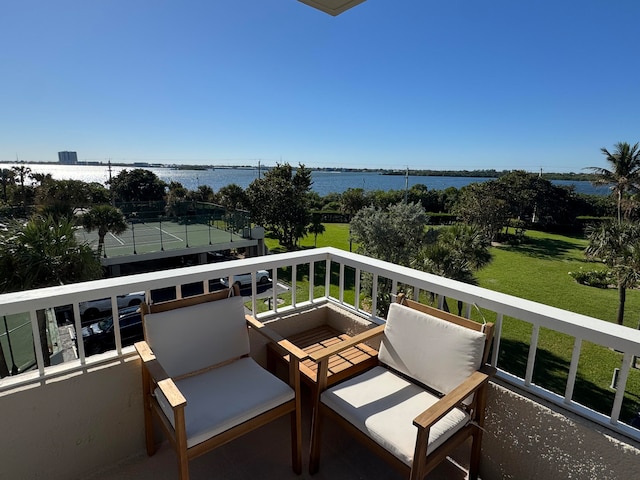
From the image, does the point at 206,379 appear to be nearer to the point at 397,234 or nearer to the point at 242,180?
the point at 397,234

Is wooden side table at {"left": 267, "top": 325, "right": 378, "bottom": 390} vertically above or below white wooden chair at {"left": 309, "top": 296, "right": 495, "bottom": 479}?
below

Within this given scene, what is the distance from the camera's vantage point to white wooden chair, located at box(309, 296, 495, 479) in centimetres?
139

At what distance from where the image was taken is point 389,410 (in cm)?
160

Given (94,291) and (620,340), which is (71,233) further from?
(620,340)

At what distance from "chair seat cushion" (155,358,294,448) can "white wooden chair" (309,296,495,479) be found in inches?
11.0

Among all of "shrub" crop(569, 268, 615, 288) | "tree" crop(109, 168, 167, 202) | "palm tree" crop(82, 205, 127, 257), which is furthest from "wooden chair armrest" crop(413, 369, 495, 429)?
"tree" crop(109, 168, 167, 202)

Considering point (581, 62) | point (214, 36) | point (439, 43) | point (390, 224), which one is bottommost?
point (390, 224)

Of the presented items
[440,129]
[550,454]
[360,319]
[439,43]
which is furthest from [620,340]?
[440,129]

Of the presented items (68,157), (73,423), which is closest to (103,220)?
(73,423)

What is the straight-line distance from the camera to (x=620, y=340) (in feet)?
4.34

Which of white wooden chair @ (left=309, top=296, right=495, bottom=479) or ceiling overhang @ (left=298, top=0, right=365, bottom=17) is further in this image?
Answer: ceiling overhang @ (left=298, top=0, right=365, bottom=17)

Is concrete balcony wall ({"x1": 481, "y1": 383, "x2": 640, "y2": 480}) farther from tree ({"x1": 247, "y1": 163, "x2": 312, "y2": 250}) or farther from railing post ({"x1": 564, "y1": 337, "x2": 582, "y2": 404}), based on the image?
tree ({"x1": 247, "y1": 163, "x2": 312, "y2": 250})

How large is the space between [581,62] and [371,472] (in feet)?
66.8

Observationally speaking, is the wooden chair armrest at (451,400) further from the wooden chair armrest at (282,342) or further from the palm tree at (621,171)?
the palm tree at (621,171)
